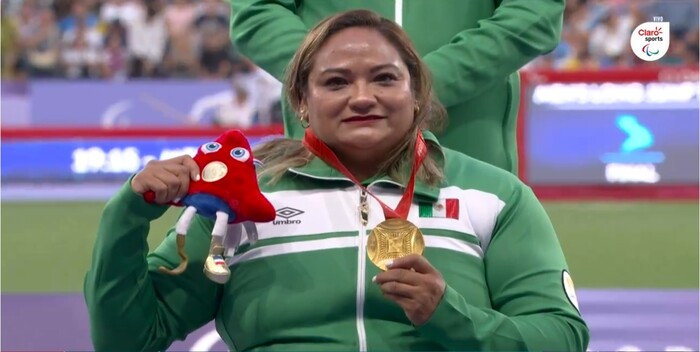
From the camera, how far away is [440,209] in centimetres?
277

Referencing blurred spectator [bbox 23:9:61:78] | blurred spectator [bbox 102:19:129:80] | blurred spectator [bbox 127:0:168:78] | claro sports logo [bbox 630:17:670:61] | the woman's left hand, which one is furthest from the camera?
blurred spectator [bbox 23:9:61:78]

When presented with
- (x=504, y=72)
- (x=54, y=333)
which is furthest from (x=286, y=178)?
(x=54, y=333)

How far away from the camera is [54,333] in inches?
201

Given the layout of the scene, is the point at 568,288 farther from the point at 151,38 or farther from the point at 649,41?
the point at 151,38

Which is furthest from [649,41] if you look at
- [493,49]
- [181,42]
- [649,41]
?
[181,42]

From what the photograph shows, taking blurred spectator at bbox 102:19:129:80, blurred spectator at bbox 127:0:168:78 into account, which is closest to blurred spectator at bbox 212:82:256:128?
blurred spectator at bbox 127:0:168:78

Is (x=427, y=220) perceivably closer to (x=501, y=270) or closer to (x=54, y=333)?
(x=501, y=270)

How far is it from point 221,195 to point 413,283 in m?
0.47

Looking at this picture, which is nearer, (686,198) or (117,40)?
(686,198)

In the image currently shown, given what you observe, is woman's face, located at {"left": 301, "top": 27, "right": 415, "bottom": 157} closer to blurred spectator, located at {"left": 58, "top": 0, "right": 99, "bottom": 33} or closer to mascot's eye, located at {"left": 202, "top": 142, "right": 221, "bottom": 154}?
mascot's eye, located at {"left": 202, "top": 142, "right": 221, "bottom": 154}

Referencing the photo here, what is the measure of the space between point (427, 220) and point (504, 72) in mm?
983

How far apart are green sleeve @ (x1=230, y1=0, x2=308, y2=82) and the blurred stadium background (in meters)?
1.52

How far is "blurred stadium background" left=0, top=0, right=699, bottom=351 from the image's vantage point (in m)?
6.09

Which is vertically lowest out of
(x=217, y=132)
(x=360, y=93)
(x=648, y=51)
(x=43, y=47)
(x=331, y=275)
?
(x=217, y=132)
